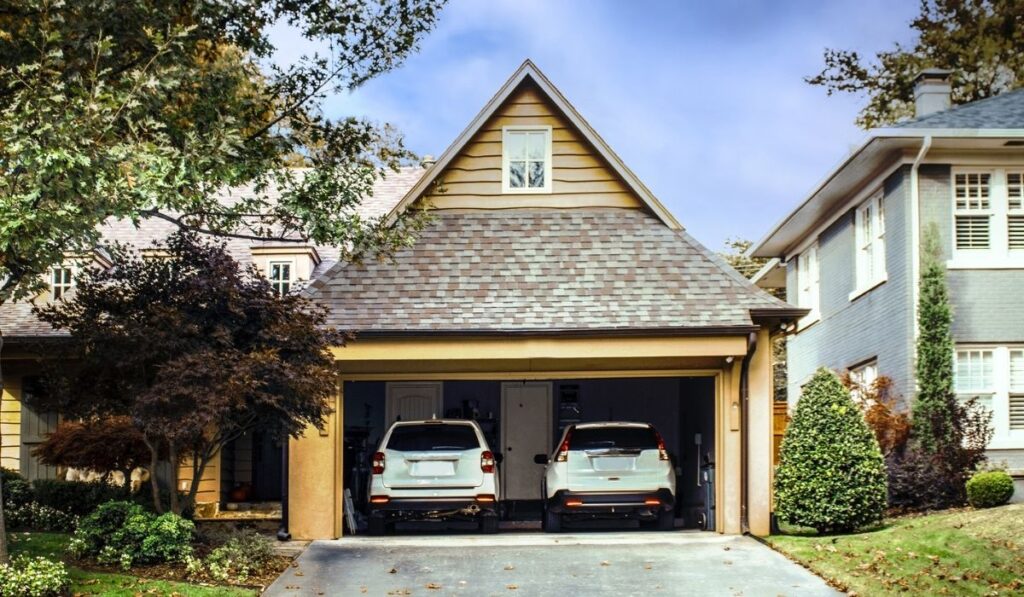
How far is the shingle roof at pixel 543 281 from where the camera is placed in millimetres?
17266

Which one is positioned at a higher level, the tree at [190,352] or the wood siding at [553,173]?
the wood siding at [553,173]

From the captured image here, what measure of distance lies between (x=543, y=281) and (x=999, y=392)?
7469 millimetres

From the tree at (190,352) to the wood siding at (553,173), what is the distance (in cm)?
519

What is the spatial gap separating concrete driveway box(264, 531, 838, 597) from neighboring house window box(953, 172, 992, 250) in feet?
22.1

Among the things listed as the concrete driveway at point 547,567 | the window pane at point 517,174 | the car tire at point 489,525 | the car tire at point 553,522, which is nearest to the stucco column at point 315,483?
the concrete driveway at point 547,567

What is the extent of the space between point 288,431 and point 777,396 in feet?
98.1

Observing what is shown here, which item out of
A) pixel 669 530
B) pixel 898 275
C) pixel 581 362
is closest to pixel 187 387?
pixel 581 362

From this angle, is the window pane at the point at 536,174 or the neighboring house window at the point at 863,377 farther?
the neighboring house window at the point at 863,377

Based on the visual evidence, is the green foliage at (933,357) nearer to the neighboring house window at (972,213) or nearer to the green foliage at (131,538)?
A: the neighboring house window at (972,213)

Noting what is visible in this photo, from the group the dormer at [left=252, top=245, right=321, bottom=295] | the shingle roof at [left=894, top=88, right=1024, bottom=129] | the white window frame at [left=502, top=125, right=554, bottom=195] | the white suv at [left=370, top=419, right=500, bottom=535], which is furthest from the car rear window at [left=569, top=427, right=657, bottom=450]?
the dormer at [left=252, top=245, right=321, bottom=295]

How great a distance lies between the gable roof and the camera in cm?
1955

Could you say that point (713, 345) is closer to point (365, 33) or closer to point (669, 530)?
point (669, 530)

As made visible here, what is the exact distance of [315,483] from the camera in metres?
17.1

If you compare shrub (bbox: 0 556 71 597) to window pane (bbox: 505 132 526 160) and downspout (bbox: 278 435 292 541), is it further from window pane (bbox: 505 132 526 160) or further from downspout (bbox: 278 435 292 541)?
window pane (bbox: 505 132 526 160)
